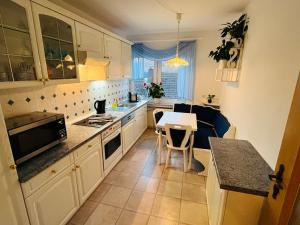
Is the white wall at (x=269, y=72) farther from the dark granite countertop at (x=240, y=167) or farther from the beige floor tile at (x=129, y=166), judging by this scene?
the beige floor tile at (x=129, y=166)

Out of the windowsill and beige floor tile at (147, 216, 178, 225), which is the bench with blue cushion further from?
beige floor tile at (147, 216, 178, 225)

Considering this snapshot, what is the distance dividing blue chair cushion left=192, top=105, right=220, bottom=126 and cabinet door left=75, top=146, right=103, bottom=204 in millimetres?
2472

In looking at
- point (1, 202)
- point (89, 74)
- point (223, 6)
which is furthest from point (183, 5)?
point (1, 202)

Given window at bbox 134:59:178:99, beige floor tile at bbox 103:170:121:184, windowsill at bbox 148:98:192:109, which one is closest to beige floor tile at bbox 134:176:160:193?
beige floor tile at bbox 103:170:121:184

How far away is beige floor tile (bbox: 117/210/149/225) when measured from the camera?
1.78 metres

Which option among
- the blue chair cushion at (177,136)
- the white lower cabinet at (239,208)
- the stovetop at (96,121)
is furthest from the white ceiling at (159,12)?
the white lower cabinet at (239,208)

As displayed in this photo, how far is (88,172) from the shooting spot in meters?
1.96

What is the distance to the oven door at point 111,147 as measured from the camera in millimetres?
2343

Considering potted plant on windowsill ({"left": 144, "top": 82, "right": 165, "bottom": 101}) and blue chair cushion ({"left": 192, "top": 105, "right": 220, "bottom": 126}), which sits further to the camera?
potted plant on windowsill ({"left": 144, "top": 82, "right": 165, "bottom": 101})

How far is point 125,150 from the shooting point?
309 centimetres

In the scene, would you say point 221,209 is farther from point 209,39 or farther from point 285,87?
point 209,39

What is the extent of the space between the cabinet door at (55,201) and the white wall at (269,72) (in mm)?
1924

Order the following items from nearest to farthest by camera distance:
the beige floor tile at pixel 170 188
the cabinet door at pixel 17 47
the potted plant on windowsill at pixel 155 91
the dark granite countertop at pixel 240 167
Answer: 1. the dark granite countertop at pixel 240 167
2. the cabinet door at pixel 17 47
3. the beige floor tile at pixel 170 188
4. the potted plant on windowsill at pixel 155 91

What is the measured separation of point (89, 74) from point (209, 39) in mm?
2858
